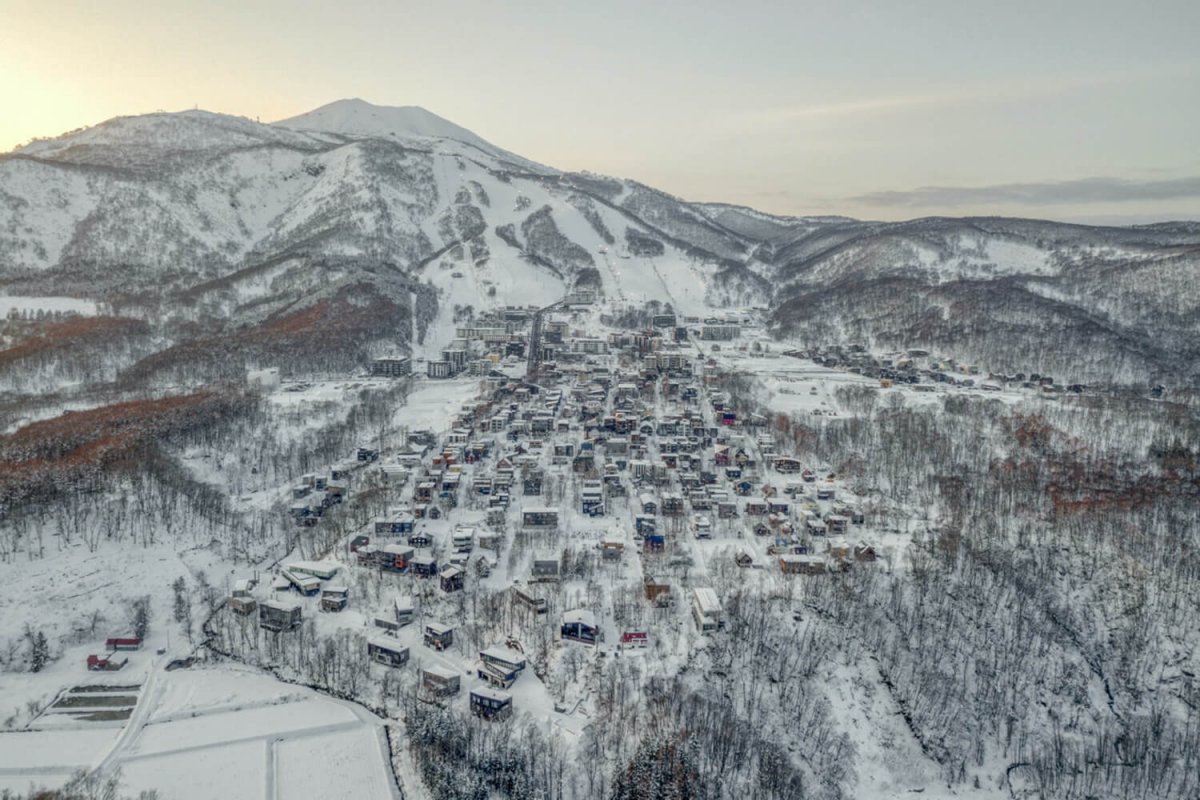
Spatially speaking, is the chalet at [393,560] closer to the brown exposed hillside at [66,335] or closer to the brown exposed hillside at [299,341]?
the brown exposed hillside at [299,341]

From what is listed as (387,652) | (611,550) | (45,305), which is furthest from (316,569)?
(45,305)

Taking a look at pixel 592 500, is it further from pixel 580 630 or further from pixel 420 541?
pixel 580 630

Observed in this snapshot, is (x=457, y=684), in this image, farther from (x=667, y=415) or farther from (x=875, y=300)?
(x=875, y=300)

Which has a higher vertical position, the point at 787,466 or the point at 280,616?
the point at 787,466

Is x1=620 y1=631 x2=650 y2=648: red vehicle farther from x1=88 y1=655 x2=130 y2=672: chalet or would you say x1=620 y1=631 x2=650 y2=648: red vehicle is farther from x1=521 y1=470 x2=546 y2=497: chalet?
x1=88 y1=655 x2=130 y2=672: chalet

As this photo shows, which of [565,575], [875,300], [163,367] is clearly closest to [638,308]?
[875,300]

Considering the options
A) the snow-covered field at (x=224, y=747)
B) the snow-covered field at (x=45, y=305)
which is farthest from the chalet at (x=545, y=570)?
the snow-covered field at (x=45, y=305)
